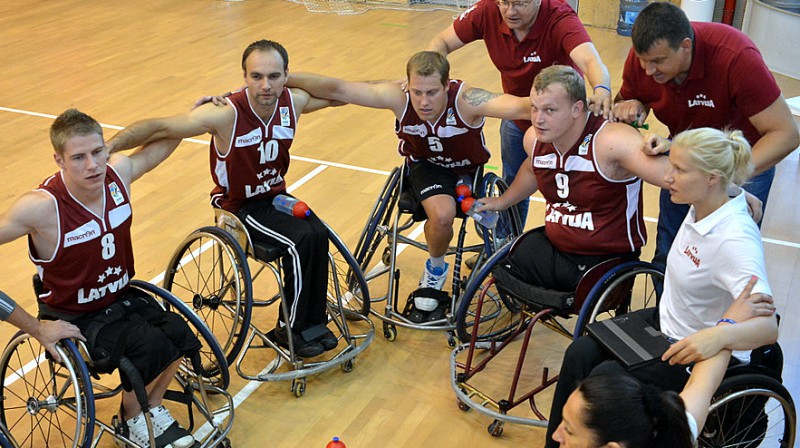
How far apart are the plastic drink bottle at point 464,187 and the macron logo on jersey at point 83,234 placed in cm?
148

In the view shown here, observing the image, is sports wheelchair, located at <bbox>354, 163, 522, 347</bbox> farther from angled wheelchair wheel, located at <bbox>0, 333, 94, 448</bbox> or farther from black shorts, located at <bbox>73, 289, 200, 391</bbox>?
angled wheelchair wheel, located at <bbox>0, 333, 94, 448</bbox>

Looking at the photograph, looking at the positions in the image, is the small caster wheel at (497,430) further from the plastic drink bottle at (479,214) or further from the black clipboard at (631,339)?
the plastic drink bottle at (479,214)

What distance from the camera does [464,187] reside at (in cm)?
372

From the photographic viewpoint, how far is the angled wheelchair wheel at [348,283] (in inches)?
136

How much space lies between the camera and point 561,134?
10.4 feet

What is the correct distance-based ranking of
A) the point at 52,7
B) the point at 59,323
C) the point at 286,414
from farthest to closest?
the point at 52,7
the point at 286,414
the point at 59,323

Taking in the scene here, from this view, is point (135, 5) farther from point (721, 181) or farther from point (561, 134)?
point (721, 181)

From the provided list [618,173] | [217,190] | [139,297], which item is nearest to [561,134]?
[618,173]

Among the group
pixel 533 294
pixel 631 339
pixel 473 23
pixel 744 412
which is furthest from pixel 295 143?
pixel 744 412

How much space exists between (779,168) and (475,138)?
9.27 ft

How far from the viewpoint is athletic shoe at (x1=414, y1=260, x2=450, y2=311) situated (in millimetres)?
3865

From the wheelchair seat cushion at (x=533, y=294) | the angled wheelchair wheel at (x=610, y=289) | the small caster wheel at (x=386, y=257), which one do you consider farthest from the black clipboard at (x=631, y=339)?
the small caster wheel at (x=386, y=257)

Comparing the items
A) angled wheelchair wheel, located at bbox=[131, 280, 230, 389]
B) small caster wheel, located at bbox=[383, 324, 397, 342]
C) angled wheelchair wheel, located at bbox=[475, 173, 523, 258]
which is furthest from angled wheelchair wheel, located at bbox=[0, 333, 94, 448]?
angled wheelchair wheel, located at bbox=[475, 173, 523, 258]

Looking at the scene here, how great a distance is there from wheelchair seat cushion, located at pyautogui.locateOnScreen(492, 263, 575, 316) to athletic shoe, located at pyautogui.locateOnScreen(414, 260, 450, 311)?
622 mm
